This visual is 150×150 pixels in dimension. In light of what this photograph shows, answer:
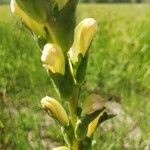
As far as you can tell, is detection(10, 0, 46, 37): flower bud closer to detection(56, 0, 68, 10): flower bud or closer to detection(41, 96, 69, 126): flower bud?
detection(56, 0, 68, 10): flower bud

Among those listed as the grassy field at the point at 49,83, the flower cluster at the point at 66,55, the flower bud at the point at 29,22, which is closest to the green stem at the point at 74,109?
the flower cluster at the point at 66,55

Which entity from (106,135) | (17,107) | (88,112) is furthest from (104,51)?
(88,112)

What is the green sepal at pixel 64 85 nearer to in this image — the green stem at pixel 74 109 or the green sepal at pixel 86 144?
the green stem at pixel 74 109

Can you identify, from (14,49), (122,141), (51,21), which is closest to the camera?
(51,21)

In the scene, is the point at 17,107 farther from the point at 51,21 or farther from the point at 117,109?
the point at 51,21

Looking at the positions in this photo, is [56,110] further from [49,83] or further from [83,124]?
[49,83]

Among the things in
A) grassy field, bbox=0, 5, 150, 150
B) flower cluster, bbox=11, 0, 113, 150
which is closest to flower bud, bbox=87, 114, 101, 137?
flower cluster, bbox=11, 0, 113, 150
